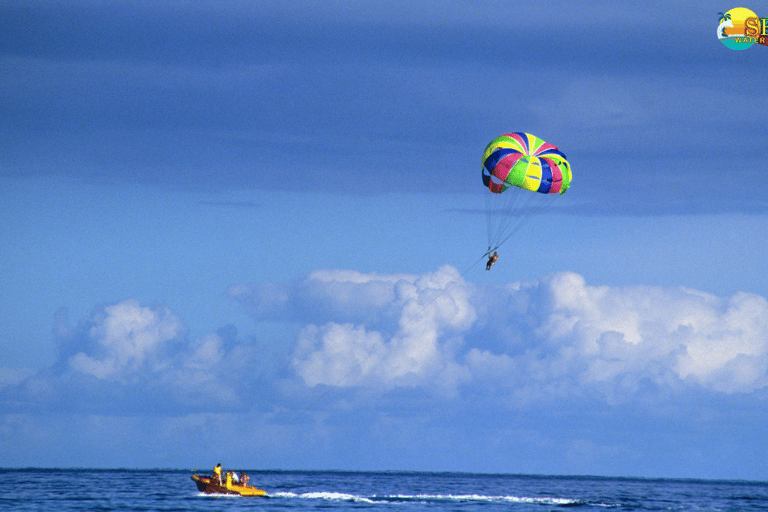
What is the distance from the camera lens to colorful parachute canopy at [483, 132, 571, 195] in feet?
195

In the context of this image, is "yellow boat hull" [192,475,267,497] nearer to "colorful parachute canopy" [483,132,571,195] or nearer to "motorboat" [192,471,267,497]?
"motorboat" [192,471,267,497]

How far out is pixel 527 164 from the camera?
59.6 m

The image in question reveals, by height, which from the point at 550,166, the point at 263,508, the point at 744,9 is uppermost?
the point at 744,9

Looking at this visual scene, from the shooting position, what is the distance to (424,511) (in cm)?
7556

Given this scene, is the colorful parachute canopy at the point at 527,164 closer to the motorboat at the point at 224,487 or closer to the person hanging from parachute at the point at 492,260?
the person hanging from parachute at the point at 492,260

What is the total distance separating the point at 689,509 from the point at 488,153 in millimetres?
50520

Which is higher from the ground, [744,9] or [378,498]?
[744,9]

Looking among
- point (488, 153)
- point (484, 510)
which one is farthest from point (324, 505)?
point (488, 153)

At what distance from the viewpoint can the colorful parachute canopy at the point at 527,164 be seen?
59438 mm

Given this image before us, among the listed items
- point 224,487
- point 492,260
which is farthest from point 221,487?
point 492,260

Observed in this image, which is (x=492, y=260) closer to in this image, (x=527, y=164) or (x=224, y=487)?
(x=527, y=164)

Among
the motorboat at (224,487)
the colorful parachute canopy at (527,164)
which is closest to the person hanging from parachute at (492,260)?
the colorful parachute canopy at (527,164)

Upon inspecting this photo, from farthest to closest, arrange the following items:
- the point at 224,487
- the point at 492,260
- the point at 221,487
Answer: the point at 224,487 → the point at 221,487 → the point at 492,260

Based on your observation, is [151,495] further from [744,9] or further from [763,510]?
[744,9]
